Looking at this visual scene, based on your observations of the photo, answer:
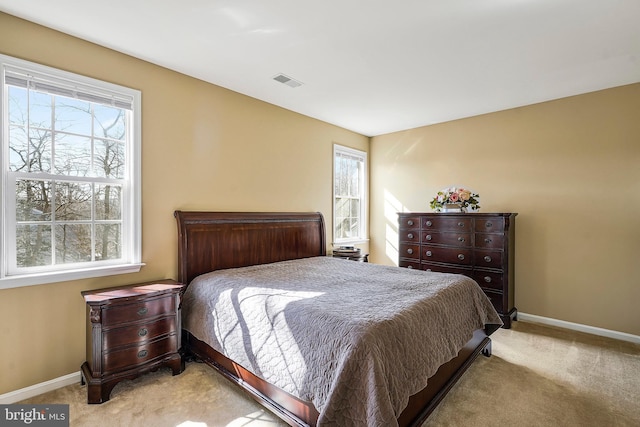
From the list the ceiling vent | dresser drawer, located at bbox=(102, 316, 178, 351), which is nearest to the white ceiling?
the ceiling vent

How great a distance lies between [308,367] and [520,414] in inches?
61.5

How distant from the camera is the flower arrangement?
163 inches

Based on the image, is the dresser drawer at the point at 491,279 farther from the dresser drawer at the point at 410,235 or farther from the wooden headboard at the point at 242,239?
the wooden headboard at the point at 242,239

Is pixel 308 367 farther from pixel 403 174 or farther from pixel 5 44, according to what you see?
pixel 403 174

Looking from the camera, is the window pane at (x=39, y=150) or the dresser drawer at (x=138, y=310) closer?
the dresser drawer at (x=138, y=310)

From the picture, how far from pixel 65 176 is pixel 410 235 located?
3.93 meters

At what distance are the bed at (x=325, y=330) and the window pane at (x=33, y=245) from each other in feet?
3.26

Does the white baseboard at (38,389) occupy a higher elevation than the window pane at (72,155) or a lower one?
lower

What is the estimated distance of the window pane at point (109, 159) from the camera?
2.65m

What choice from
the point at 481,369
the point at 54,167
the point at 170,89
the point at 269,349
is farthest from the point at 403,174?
the point at 54,167

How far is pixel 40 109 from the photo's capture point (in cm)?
238

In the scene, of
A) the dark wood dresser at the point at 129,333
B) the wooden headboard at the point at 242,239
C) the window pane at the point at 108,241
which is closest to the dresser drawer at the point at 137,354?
the dark wood dresser at the point at 129,333

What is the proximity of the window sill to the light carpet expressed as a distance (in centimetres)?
84

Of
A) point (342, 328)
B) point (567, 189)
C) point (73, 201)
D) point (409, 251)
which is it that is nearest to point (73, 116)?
point (73, 201)
